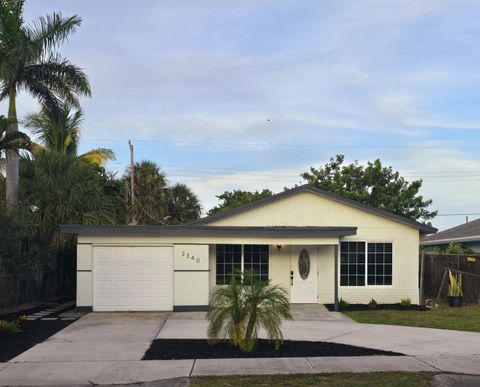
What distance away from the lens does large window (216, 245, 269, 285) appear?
20.3 m

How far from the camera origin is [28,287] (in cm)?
2069

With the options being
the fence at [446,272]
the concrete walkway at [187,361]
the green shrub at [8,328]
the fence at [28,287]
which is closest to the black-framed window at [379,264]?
the fence at [446,272]

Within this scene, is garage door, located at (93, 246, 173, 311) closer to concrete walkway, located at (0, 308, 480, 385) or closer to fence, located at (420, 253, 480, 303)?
concrete walkway, located at (0, 308, 480, 385)

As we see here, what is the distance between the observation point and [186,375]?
9.37 metres

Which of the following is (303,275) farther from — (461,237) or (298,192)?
(461,237)

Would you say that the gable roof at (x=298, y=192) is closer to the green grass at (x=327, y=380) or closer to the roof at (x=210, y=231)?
the roof at (x=210, y=231)

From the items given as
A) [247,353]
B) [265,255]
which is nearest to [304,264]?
[265,255]

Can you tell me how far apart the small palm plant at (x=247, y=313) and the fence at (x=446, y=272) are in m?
11.7

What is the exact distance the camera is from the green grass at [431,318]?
15.4m

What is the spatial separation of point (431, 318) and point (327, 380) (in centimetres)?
905

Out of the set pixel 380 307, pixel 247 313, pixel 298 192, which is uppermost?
A: pixel 298 192

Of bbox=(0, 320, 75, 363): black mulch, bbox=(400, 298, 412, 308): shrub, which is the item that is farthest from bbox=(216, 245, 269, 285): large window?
bbox=(0, 320, 75, 363): black mulch

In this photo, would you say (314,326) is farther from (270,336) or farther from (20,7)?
(20,7)

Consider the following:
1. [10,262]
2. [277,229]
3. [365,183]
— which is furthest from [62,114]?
[365,183]
